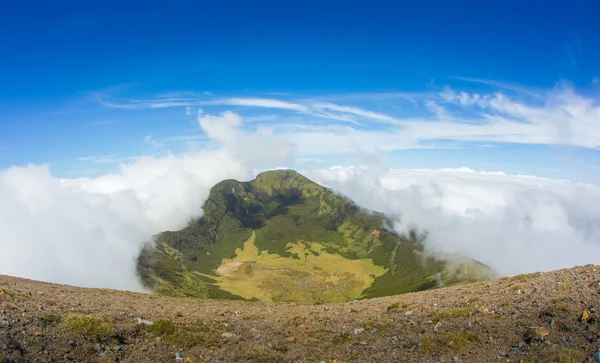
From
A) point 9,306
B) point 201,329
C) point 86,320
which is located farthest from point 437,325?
point 9,306

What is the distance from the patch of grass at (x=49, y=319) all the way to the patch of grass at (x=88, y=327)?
1.88 feet

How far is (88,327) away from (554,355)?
82.5ft

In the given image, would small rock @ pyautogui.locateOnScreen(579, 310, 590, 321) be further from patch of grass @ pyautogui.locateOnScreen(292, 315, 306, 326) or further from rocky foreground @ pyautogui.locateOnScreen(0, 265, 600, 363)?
patch of grass @ pyautogui.locateOnScreen(292, 315, 306, 326)

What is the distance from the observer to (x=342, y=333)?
2097 cm

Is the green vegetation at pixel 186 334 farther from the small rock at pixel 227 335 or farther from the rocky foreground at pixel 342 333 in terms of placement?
the small rock at pixel 227 335

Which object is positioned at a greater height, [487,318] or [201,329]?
[487,318]

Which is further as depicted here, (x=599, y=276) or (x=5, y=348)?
(x=599, y=276)

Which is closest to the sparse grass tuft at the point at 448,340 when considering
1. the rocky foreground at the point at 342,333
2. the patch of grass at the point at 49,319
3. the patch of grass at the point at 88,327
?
the rocky foreground at the point at 342,333

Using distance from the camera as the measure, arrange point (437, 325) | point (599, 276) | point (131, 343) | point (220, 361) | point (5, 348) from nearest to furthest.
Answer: point (5, 348), point (220, 361), point (131, 343), point (437, 325), point (599, 276)

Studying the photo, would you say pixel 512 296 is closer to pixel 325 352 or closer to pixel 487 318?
pixel 487 318

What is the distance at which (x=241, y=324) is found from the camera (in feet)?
79.3

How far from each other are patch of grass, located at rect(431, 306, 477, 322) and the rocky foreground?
7cm

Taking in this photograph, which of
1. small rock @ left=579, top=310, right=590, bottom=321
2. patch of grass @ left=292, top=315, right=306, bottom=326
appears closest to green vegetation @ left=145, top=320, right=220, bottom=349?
patch of grass @ left=292, top=315, right=306, bottom=326

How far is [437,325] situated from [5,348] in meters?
23.7
